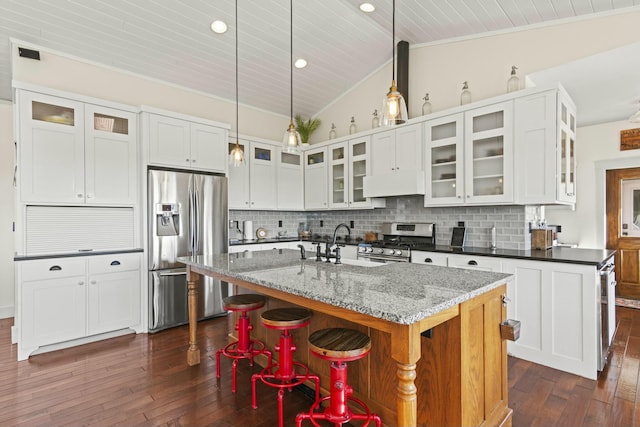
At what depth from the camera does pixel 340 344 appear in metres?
1.71

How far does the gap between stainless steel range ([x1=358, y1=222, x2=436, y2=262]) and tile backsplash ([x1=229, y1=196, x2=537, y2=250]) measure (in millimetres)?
97

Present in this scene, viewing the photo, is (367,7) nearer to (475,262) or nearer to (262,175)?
(262,175)

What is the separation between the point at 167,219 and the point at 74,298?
116cm

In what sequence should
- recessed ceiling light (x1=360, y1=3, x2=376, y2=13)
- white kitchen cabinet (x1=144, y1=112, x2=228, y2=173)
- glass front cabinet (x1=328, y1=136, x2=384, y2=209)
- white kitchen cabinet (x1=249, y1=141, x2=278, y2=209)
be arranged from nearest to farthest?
recessed ceiling light (x1=360, y1=3, x2=376, y2=13) < white kitchen cabinet (x1=144, y1=112, x2=228, y2=173) < glass front cabinet (x1=328, y1=136, x2=384, y2=209) < white kitchen cabinet (x1=249, y1=141, x2=278, y2=209)

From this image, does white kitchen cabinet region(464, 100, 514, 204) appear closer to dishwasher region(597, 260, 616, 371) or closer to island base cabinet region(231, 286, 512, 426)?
dishwasher region(597, 260, 616, 371)

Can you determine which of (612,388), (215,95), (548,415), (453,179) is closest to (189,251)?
(215,95)

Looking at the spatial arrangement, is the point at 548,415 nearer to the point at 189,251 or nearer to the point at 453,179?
the point at 453,179

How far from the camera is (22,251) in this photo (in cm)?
310

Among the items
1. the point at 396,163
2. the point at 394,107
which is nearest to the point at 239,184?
the point at 396,163

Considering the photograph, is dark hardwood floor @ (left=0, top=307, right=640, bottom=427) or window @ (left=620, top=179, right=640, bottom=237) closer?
dark hardwood floor @ (left=0, top=307, right=640, bottom=427)

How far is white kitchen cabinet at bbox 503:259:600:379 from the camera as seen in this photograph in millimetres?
2564

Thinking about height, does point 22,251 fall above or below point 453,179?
below

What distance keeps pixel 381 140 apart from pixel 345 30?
1.40 meters

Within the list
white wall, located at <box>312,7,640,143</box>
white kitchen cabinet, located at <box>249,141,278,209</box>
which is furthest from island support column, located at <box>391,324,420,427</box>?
white kitchen cabinet, located at <box>249,141,278,209</box>
